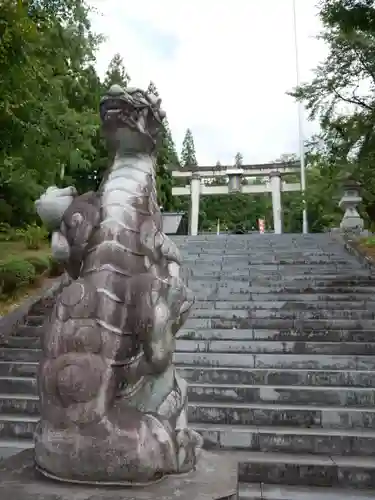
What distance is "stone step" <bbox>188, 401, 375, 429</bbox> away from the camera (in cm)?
474

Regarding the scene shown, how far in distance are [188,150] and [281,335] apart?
40.1 meters

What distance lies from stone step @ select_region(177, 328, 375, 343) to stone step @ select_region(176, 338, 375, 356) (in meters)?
0.09

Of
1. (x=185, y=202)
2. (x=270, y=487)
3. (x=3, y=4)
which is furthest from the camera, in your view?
(x=185, y=202)

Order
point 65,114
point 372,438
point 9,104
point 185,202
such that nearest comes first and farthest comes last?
point 372,438 → point 9,104 → point 65,114 → point 185,202

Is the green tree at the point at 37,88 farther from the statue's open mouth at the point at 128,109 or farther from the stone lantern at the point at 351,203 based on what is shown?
the stone lantern at the point at 351,203

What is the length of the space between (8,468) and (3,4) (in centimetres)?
541

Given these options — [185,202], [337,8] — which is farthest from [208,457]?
[185,202]

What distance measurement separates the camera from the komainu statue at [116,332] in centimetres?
240

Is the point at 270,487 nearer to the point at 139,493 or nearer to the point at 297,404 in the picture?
the point at 297,404

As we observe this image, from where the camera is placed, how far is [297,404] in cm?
511

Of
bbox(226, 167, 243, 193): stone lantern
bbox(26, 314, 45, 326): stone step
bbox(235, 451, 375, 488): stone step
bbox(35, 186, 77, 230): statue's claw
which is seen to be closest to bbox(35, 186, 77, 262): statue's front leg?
bbox(35, 186, 77, 230): statue's claw

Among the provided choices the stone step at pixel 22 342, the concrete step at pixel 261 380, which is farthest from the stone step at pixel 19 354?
the concrete step at pixel 261 380

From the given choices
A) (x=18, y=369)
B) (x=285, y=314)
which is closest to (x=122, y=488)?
(x=18, y=369)

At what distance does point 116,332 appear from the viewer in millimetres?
2521
